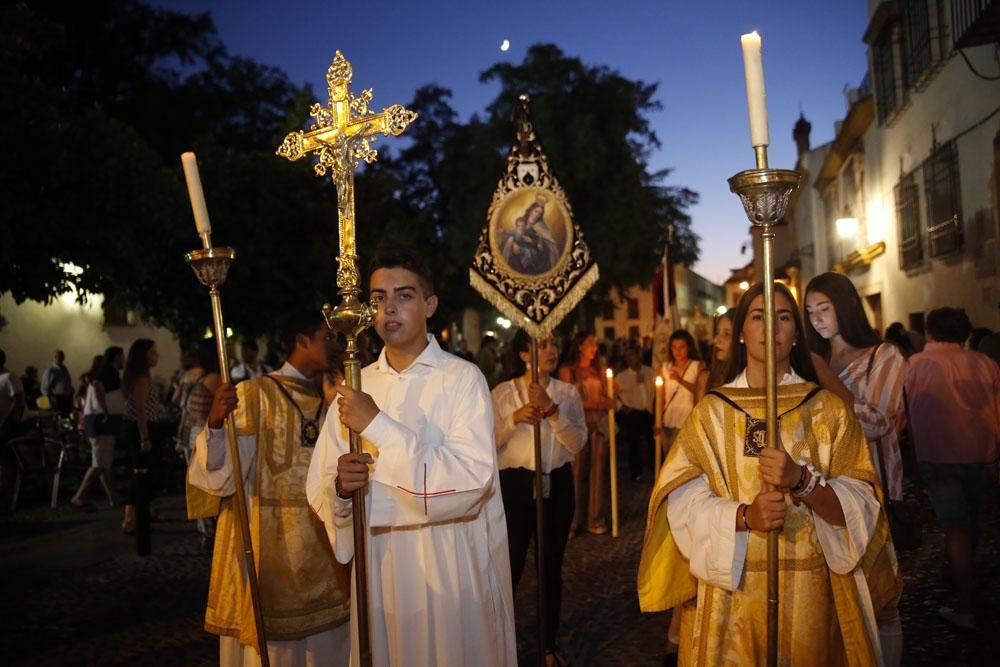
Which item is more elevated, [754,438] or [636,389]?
[754,438]

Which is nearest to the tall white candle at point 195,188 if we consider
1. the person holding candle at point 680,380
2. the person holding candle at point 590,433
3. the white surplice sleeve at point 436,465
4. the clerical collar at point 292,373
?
the clerical collar at point 292,373

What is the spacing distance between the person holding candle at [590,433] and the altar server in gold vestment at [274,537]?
5.15m

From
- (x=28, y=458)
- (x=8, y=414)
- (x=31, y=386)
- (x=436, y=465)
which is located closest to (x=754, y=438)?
(x=436, y=465)

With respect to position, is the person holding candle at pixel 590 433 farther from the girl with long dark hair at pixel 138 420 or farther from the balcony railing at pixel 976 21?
the balcony railing at pixel 976 21

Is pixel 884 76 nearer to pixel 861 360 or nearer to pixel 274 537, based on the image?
pixel 861 360

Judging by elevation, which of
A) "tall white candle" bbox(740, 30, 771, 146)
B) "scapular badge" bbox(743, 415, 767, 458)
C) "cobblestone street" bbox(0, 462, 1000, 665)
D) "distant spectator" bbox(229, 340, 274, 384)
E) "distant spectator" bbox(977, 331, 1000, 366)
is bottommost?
"cobblestone street" bbox(0, 462, 1000, 665)

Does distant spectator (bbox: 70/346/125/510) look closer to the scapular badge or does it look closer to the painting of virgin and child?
the painting of virgin and child

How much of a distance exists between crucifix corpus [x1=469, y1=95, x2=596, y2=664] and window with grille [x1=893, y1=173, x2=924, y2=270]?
39.1 feet

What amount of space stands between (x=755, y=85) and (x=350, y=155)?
4.82 ft

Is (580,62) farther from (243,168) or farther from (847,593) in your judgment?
(847,593)

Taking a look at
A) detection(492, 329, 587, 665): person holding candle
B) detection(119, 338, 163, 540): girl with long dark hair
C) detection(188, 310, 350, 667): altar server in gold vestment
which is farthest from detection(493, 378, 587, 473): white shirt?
detection(119, 338, 163, 540): girl with long dark hair

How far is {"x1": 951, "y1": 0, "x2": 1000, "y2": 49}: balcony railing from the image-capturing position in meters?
9.72

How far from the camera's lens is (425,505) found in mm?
3217

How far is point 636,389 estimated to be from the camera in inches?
555
